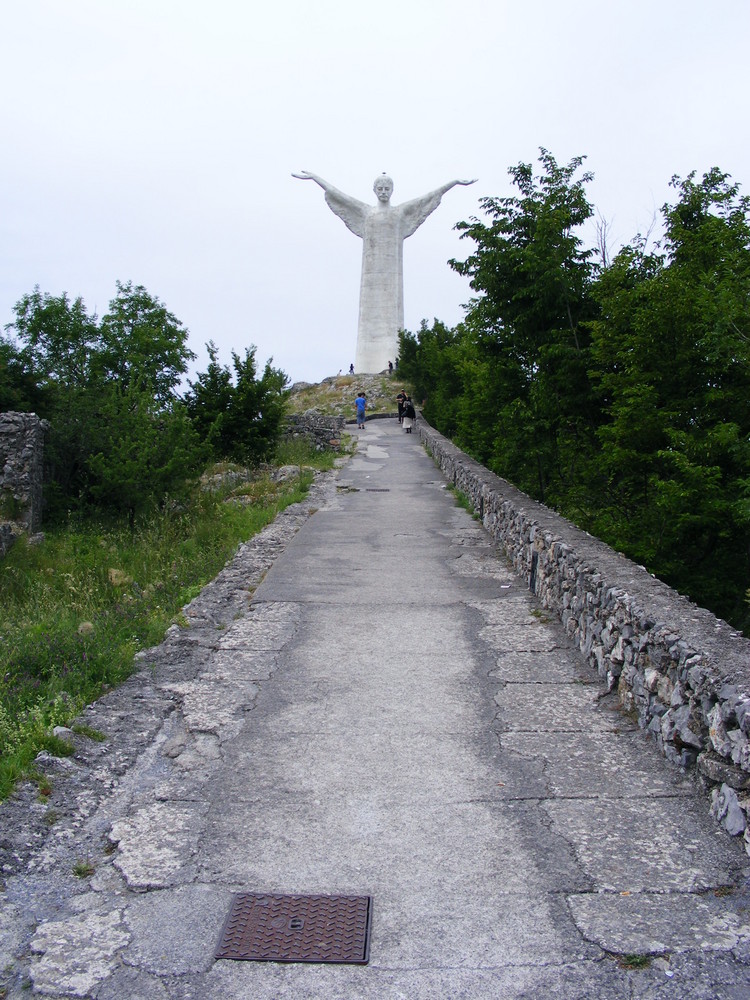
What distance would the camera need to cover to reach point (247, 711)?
5.33 m

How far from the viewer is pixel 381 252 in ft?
148

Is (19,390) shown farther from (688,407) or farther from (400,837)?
(400,837)

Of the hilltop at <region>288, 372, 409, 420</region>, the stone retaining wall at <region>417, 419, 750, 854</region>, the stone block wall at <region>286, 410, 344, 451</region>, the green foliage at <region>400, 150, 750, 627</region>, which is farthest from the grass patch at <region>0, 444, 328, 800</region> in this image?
the hilltop at <region>288, 372, 409, 420</region>

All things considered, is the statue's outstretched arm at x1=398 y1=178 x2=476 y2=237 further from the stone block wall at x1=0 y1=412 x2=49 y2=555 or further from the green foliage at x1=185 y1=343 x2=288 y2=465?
the stone block wall at x1=0 y1=412 x2=49 y2=555

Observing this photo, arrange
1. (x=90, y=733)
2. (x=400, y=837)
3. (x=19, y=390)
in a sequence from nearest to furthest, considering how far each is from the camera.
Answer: (x=400, y=837)
(x=90, y=733)
(x=19, y=390)

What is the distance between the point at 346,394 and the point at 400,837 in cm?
3937

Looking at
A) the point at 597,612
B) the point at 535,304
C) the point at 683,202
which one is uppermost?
the point at 683,202

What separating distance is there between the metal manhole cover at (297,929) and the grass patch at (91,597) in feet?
4.50

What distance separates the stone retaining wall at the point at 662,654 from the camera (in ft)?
12.5

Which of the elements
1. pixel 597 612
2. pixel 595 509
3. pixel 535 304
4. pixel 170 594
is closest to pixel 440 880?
pixel 597 612

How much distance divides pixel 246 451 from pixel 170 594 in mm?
13969

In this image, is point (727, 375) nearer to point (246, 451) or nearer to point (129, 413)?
point (129, 413)

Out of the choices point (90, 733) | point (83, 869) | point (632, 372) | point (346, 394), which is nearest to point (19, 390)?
point (632, 372)

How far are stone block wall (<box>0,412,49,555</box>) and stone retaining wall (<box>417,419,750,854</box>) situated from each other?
36.6 feet
